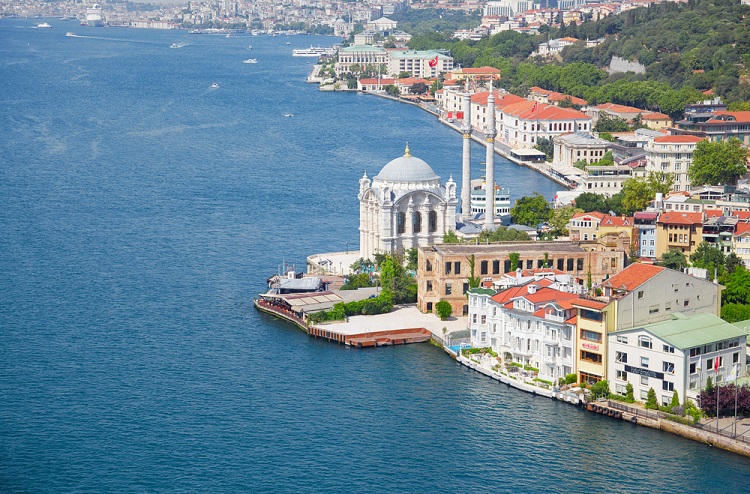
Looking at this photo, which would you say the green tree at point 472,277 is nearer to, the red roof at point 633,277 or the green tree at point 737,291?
the red roof at point 633,277

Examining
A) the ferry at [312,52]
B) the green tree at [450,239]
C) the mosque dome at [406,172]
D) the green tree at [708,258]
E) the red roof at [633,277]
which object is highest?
the mosque dome at [406,172]

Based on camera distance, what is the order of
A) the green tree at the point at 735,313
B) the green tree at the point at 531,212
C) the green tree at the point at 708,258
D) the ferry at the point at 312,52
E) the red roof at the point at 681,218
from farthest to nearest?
the ferry at the point at 312,52, the green tree at the point at 531,212, the red roof at the point at 681,218, the green tree at the point at 708,258, the green tree at the point at 735,313

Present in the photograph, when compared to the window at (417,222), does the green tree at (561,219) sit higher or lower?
lower

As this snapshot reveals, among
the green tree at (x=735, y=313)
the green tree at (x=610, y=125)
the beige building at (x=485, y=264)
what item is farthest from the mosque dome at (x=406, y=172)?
the green tree at (x=610, y=125)

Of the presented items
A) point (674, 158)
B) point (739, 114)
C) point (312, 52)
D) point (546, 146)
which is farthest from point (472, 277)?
point (312, 52)

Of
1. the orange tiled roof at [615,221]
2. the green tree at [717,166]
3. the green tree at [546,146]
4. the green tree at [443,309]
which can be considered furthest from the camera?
Result: the green tree at [546,146]

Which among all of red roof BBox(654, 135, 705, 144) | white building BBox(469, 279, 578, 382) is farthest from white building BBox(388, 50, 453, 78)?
white building BBox(469, 279, 578, 382)

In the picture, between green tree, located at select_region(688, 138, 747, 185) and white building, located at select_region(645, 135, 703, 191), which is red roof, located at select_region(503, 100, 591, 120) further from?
green tree, located at select_region(688, 138, 747, 185)
